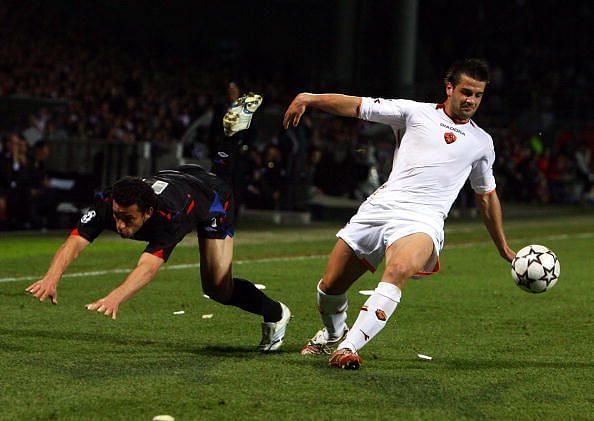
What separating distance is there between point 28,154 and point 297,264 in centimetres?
569

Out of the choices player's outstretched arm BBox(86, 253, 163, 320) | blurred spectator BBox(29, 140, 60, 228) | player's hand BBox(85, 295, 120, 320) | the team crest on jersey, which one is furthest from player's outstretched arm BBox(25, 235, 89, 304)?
blurred spectator BBox(29, 140, 60, 228)

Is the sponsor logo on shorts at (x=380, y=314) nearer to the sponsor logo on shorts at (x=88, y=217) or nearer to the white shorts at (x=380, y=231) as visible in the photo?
the white shorts at (x=380, y=231)

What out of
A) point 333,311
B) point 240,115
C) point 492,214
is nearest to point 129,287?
point 333,311

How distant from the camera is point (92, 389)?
23.3 feet

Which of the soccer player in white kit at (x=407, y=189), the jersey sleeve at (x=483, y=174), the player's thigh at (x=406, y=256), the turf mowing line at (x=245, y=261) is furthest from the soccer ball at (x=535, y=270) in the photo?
the turf mowing line at (x=245, y=261)

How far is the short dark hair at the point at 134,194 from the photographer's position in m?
7.29

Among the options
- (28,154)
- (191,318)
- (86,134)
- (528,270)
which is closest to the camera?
(528,270)

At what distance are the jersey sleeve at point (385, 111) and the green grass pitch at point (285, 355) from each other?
161cm

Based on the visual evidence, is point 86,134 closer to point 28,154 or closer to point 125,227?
point 28,154

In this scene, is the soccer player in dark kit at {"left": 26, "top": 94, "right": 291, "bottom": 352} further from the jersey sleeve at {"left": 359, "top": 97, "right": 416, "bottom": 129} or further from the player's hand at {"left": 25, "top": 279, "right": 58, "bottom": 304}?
the jersey sleeve at {"left": 359, "top": 97, "right": 416, "bottom": 129}

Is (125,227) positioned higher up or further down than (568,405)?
higher up

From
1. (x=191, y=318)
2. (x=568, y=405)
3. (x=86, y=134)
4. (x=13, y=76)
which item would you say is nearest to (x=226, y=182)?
(x=191, y=318)

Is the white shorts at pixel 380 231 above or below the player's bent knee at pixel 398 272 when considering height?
above

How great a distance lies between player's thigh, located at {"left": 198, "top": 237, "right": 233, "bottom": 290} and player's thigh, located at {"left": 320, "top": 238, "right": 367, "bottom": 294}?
2.19ft
